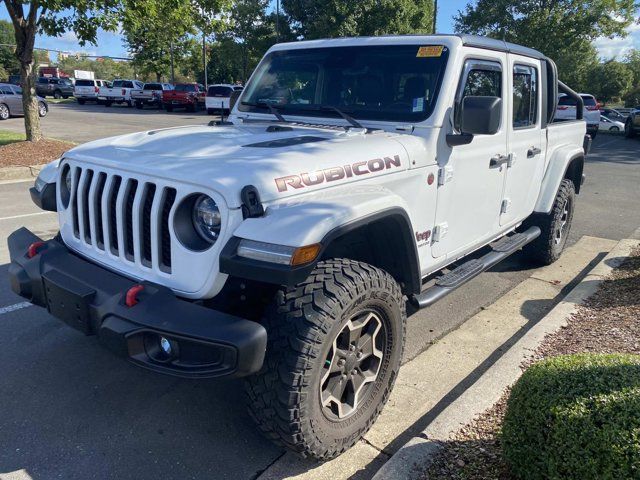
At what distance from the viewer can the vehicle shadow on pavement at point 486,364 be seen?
296 centimetres

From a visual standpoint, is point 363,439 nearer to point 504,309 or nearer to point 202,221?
point 202,221

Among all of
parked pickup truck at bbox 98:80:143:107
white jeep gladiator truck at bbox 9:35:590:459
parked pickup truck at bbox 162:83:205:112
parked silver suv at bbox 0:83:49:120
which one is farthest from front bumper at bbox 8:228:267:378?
parked pickup truck at bbox 98:80:143:107

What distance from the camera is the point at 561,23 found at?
30141mm

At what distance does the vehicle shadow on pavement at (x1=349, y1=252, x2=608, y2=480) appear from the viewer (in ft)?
9.70

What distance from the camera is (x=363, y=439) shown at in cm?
295

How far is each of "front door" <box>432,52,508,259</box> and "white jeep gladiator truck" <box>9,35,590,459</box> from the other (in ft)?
0.06

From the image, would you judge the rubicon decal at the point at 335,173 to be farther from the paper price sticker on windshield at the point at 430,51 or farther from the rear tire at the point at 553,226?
the rear tire at the point at 553,226

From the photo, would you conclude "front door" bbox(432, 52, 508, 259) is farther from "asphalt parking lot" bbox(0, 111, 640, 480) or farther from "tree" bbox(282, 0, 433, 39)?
"tree" bbox(282, 0, 433, 39)

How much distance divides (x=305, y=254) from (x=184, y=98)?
32334 mm

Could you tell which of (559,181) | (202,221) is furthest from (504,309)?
(202,221)

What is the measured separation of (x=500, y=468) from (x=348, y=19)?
A: 26941 mm

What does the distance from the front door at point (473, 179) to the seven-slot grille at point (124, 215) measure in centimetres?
177

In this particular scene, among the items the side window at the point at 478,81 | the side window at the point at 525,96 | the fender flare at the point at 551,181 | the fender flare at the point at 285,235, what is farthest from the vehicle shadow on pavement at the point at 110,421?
the fender flare at the point at 551,181

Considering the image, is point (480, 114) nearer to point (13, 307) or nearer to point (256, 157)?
point (256, 157)
